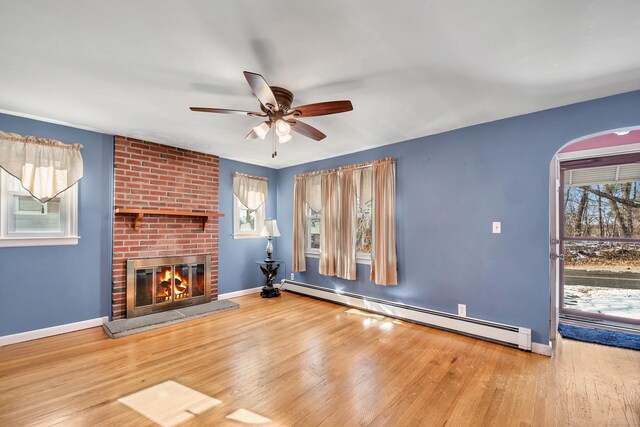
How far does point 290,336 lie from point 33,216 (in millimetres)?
3209

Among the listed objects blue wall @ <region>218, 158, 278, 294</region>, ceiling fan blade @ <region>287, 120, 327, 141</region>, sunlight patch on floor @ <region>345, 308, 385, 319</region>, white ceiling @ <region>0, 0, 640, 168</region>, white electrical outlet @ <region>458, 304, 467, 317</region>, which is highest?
white ceiling @ <region>0, 0, 640, 168</region>

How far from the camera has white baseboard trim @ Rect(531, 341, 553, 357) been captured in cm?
272

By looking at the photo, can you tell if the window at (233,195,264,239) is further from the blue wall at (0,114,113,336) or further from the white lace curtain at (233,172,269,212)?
the blue wall at (0,114,113,336)

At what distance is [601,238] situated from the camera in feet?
12.2

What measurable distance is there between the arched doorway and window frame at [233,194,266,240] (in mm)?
4531

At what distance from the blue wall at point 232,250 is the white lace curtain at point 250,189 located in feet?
0.33

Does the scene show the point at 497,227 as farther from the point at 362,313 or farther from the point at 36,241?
the point at 36,241

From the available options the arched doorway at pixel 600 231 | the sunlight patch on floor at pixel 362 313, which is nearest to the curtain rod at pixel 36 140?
the sunlight patch on floor at pixel 362 313

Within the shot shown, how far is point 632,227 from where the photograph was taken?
359cm

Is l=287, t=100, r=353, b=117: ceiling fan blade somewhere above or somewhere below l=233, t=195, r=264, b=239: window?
above

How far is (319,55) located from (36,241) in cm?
364

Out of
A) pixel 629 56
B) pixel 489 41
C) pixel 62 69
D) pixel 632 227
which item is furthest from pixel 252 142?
pixel 632 227

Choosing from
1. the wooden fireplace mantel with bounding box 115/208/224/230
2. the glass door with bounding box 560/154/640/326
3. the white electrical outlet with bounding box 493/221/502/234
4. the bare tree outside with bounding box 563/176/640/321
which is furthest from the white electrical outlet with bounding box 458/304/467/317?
the wooden fireplace mantel with bounding box 115/208/224/230

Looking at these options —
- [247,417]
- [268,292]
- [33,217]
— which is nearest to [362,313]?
[268,292]
